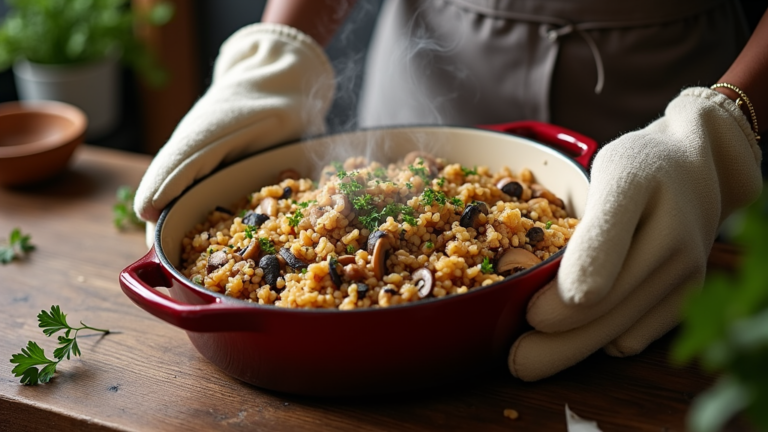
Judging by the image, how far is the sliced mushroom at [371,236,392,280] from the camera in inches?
42.9

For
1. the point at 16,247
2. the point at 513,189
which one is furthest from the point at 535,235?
the point at 16,247

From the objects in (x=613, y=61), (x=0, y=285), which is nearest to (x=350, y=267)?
(x=0, y=285)

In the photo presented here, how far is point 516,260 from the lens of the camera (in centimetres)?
112

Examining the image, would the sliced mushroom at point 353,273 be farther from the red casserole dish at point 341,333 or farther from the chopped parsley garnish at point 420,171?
the chopped parsley garnish at point 420,171

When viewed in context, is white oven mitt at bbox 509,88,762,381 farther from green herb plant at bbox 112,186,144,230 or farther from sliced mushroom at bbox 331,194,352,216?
green herb plant at bbox 112,186,144,230

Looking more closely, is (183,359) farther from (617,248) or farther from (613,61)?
(613,61)

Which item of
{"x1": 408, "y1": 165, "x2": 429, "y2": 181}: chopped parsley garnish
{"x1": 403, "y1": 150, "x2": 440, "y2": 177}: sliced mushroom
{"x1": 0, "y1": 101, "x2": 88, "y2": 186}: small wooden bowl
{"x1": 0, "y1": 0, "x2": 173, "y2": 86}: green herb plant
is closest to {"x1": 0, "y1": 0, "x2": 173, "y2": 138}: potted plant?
{"x1": 0, "y1": 0, "x2": 173, "y2": 86}: green herb plant

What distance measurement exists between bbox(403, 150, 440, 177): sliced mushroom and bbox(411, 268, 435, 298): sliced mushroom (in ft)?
1.09

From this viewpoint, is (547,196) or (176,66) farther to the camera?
(176,66)

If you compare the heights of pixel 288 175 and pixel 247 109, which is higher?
pixel 247 109

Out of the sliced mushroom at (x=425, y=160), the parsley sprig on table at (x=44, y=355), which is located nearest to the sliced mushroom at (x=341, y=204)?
the sliced mushroom at (x=425, y=160)

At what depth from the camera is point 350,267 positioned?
1.08m

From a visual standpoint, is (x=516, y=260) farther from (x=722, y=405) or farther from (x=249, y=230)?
(x=722, y=405)

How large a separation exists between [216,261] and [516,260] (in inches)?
18.4
